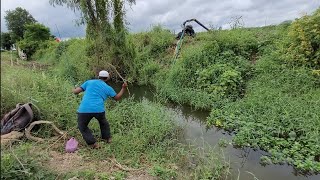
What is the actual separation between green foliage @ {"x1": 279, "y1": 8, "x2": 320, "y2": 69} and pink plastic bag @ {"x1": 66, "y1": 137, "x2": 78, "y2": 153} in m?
6.29

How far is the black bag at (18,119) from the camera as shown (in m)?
Answer: 5.13

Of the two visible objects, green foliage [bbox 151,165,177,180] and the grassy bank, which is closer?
the grassy bank

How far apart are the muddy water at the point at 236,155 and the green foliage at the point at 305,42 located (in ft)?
9.96

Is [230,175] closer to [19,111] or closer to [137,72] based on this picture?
[19,111]

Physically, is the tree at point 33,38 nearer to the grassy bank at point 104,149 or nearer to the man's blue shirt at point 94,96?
the grassy bank at point 104,149

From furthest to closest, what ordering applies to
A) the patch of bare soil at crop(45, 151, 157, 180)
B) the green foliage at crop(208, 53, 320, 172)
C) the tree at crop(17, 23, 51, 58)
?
the tree at crop(17, 23, 51, 58), the green foliage at crop(208, 53, 320, 172), the patch of bare soil at crop(45, 151, 157, 180)

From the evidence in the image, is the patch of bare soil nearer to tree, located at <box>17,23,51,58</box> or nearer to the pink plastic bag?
the pink plastic bag

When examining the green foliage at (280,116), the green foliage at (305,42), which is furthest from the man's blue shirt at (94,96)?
the green foliage at (305,42)

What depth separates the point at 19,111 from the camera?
5.18 meters

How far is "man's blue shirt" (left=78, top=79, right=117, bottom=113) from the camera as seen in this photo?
4.98 m

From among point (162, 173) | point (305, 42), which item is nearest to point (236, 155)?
point (162, 173)

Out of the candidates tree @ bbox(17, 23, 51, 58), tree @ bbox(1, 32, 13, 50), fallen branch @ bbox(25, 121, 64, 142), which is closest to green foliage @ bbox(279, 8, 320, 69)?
fallen branch @ bbox(25, 121, 64, 142)

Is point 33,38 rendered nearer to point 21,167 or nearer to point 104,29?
point 104,29

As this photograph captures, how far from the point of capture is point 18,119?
520 centimetres
